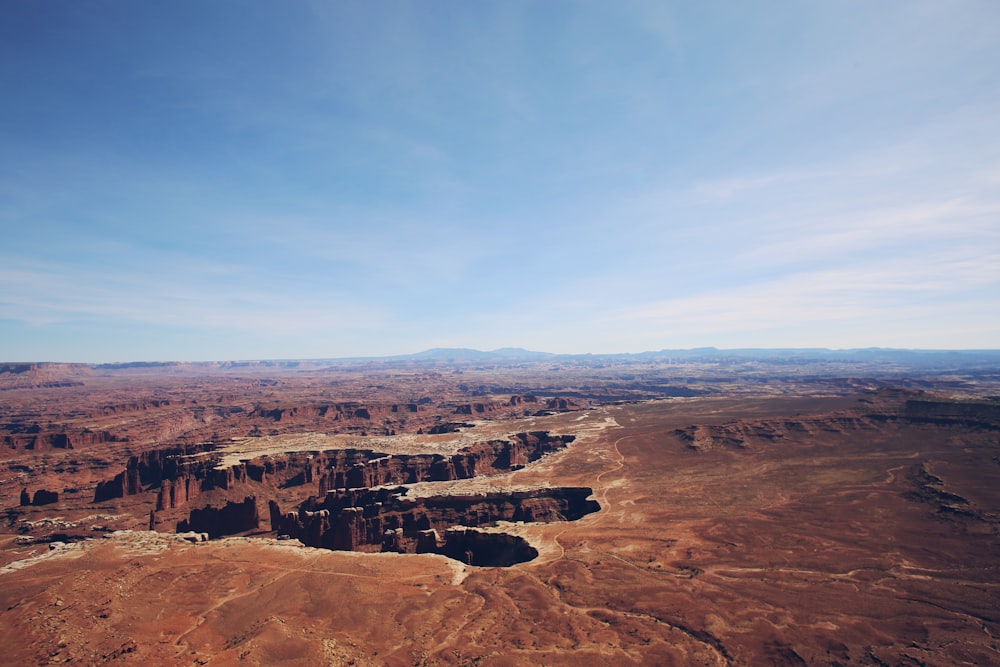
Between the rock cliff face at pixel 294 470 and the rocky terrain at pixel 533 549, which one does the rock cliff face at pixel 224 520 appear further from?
the rock cliff face at pixel 294 470

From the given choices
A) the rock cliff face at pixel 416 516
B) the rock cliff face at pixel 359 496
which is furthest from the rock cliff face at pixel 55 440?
the rock cliff face at pixel 416 516

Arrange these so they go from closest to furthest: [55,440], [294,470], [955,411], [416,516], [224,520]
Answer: [416,516] < [224,520] < [294,470] < [955,411] < [55,440]

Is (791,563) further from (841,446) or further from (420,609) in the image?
(841,446)

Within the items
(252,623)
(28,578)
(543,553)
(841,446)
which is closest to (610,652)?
(543,553)

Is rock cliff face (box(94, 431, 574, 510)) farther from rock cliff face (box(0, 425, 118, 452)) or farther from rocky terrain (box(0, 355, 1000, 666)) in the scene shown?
rock cliff face (box(0, 425, 118, 452))

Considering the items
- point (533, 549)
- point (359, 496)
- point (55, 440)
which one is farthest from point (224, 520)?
point (55, 440)

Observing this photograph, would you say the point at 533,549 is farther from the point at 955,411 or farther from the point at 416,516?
the point at 955,411
